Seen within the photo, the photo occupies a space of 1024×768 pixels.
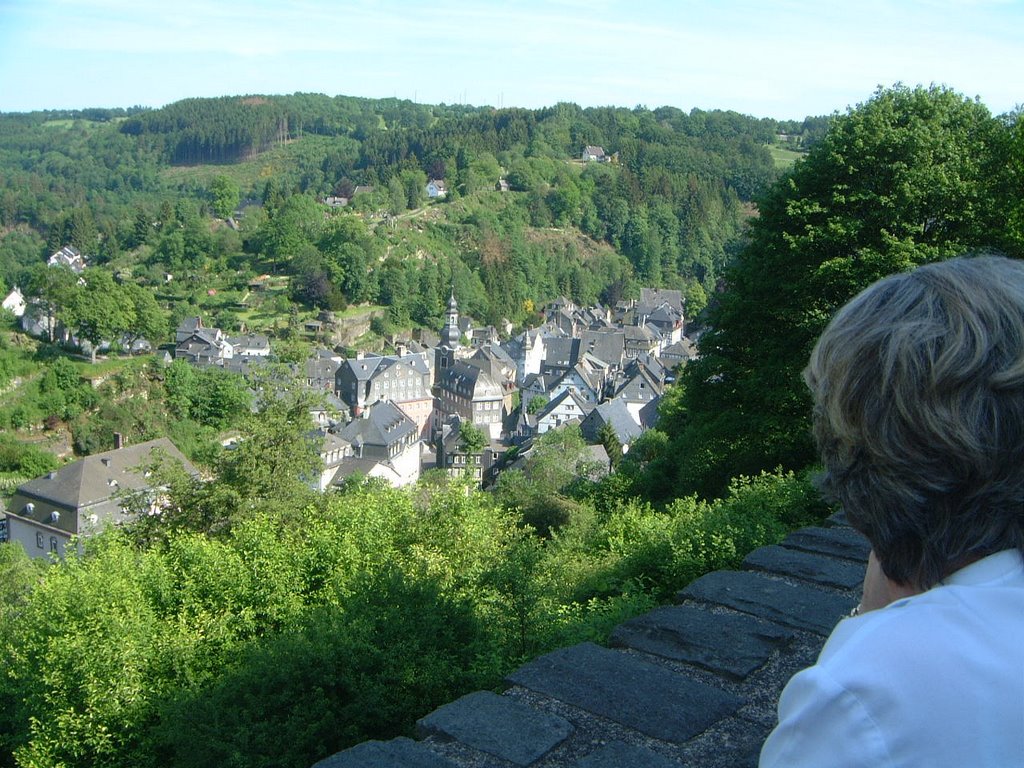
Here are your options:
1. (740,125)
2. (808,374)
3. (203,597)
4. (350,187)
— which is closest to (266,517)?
(203,597)

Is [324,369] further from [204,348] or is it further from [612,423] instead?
[612,423]

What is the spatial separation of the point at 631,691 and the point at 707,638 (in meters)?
0.58

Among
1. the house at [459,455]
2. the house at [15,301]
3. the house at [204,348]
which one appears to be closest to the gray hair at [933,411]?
the house at [459,455]

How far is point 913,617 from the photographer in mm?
1058

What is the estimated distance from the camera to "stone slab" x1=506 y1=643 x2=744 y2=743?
293 cm

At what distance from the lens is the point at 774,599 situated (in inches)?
155

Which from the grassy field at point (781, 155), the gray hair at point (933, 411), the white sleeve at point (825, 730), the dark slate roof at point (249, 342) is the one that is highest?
the grassy field at point (781, 155)

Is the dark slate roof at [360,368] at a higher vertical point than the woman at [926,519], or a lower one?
lower

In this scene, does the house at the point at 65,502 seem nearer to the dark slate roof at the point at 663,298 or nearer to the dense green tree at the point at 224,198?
the dark slate roof at the point at 663,298

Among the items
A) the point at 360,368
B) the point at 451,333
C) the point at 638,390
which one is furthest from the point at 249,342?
the point at 638,390

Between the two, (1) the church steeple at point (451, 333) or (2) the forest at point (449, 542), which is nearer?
(2) the forest at point (449, 542)

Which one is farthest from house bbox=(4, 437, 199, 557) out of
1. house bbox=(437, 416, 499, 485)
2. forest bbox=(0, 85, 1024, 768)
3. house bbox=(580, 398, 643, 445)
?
house bbox=(580, 398, 643, 445)

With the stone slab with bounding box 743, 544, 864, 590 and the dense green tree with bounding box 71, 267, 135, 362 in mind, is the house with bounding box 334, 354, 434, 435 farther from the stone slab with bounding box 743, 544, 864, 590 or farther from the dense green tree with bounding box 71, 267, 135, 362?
the stone slab with bounding box 743, 544, 864, 590

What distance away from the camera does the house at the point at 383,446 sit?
126 feet
